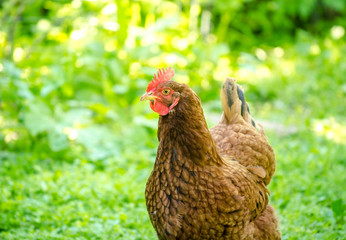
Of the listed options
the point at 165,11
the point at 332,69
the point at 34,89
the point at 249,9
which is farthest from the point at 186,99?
the point at 249,9

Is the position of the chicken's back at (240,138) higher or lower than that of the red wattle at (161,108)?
higher

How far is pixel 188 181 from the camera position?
2.15 metres

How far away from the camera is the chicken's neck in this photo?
7.01 feet

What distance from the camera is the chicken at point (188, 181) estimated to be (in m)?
2.13

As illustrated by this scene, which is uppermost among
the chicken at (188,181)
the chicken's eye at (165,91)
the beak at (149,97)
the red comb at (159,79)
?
the red comb at (159,79)

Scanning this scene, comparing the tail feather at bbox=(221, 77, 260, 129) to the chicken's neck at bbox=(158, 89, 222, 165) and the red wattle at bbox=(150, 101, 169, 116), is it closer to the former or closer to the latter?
the chicken's neck at bbox=(158, 89, 222, 165)

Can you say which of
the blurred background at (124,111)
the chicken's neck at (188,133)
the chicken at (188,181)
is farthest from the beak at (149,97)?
the blurred background at (124,111)

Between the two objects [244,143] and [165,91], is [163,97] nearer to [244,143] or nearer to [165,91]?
[165,91]

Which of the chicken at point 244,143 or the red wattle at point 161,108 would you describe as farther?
the chicken at point 244,143

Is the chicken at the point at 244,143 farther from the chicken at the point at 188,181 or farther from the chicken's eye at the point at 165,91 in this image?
the chicken's eye at the point at 165,91

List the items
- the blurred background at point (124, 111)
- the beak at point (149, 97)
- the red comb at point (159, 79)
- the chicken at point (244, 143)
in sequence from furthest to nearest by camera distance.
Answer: the blurred background at point (124, 111) → the chicken at point (244, 143) → the red comb at point (159, 79) → the beak at point (149, 97)

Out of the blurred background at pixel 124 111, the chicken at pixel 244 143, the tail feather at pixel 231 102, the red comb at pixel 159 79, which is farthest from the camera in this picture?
the blurred background at pixel 124 111

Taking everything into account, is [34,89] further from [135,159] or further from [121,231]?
[121,231]

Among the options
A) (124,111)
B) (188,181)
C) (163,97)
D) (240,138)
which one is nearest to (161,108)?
(163,97)
